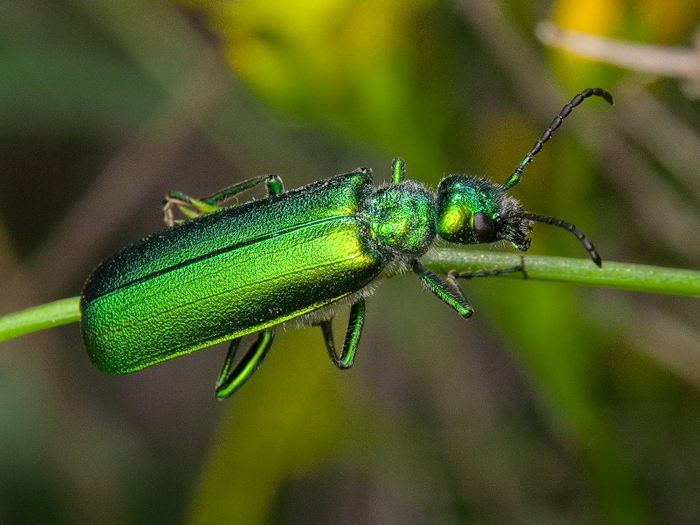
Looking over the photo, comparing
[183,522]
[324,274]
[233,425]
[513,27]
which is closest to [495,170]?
[513,27]

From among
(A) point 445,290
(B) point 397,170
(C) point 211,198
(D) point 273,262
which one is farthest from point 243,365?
(B) point 397,170

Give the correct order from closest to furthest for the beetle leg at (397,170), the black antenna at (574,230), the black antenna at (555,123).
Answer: the black antenna at (574,230) → the black antenna at (555,123) → the beetle leg at (397,170)

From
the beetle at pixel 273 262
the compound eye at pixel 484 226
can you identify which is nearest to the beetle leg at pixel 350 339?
the beetle at pixel 273 262

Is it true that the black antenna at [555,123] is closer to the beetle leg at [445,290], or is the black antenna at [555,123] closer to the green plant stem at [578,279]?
the beetle leg at [445,290]

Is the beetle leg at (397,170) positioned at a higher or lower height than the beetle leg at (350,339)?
higher

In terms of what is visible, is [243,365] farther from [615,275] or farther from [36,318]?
[615,275]

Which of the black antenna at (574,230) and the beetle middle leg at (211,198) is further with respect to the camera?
the beetle middle leg at (211,198)
